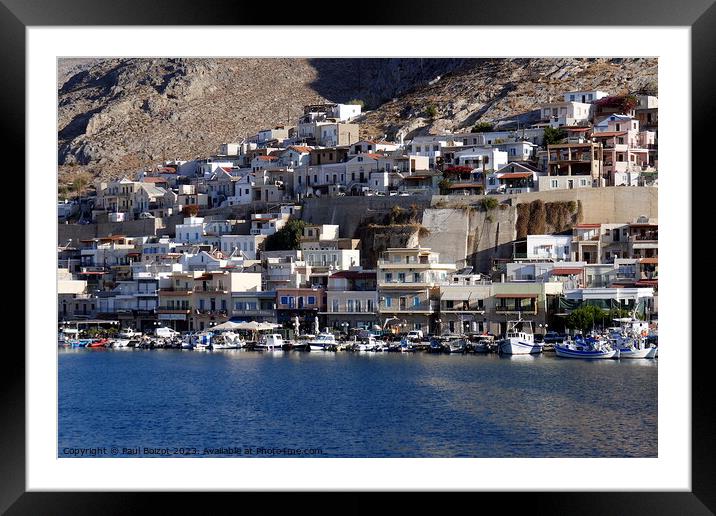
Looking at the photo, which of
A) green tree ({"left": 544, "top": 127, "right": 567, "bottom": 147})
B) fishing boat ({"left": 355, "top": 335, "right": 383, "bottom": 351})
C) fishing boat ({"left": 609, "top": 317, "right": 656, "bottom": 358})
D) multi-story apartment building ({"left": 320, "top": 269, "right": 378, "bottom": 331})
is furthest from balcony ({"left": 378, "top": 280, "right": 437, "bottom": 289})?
green tree ({"left": 544, "top": 127, "right": 567, "bottom": 147})

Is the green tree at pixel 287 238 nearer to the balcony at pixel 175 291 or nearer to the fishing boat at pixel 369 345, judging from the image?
the balcony at pixel 175 291

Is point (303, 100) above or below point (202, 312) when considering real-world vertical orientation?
above

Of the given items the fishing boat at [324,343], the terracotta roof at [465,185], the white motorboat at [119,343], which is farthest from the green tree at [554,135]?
the white motorboat at [119,343]

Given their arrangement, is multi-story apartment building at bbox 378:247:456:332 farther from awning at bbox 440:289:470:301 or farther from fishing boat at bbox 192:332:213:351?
fishing boat at bbox 192:332:213:351

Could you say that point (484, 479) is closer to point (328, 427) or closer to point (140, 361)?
point (328, 427)

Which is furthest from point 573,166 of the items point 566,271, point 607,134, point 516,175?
point 566,271

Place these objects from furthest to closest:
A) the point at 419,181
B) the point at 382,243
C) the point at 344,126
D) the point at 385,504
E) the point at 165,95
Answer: the point at 165,95 → the point at 344,126 → the point at 419,181 → the point at 382,243 → the point at 385,504
